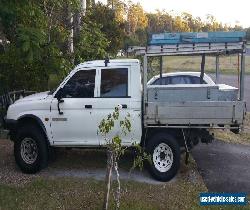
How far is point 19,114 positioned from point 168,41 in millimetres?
3269

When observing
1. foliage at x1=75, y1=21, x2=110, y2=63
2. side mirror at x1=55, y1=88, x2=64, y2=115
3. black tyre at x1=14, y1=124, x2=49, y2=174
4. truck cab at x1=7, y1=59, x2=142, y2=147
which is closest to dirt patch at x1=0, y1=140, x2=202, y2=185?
black tyre at x1=14, y1=124, x2=49, y2=174

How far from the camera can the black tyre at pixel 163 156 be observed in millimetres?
8406

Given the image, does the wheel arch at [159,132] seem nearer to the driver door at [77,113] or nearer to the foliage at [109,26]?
the driver door at [77,113]

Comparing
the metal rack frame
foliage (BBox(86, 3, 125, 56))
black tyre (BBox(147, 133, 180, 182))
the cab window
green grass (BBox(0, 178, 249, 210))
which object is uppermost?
foliage (BBox(86, 3, 125, 56))

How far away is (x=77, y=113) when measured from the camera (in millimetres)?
8570

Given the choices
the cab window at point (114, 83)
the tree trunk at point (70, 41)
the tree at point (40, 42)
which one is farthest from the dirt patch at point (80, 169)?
the tree trunk at point (70, 41)

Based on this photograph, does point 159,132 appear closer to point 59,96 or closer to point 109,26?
point 59,96

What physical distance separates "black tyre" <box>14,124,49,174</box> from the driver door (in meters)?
0.31

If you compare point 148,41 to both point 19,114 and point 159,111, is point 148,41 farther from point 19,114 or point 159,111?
point 19,114

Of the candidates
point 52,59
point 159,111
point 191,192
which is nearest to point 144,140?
point 159,111

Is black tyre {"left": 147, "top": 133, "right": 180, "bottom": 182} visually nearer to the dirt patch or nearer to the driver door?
the dirt patch

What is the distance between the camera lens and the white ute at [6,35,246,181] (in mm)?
8188

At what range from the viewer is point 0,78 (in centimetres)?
1323

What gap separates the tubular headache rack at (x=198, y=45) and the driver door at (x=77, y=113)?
45.1 inches
